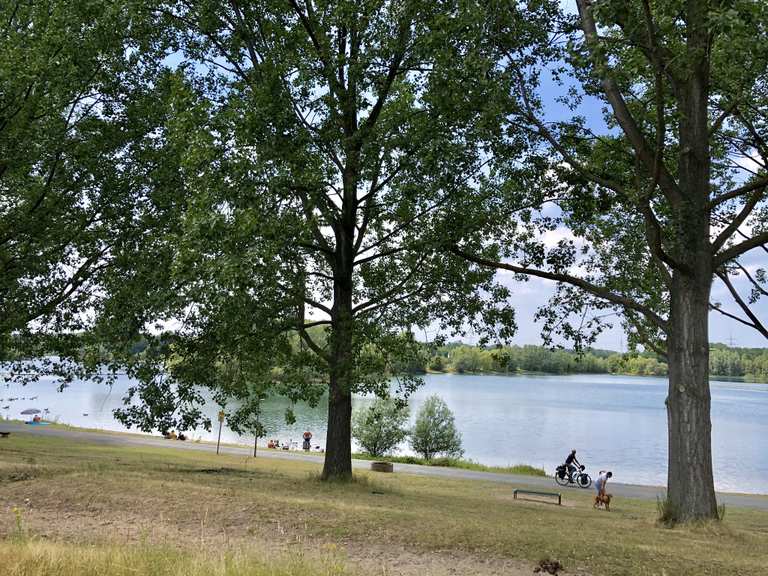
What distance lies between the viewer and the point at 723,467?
36281 mm

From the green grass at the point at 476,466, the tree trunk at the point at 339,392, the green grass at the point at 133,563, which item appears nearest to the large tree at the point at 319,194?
the tree trunk at the point at 339,392

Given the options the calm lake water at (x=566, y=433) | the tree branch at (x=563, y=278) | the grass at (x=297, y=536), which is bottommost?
the calm lake water at (x=566, y=433)

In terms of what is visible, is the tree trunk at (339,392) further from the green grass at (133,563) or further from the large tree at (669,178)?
the green grass at (133,563)

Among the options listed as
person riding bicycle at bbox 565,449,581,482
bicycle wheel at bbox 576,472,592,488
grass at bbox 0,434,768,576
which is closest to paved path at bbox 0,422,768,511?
person riding bicycle at bbox 565,449,581,482

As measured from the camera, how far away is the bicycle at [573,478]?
24172mm

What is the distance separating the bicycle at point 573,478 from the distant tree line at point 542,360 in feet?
13.6

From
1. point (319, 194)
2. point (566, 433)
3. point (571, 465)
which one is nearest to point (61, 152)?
point (319, 194)

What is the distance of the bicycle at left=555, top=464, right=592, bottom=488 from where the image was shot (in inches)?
952

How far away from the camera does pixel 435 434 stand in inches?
1646

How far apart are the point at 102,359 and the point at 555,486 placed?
1622 centimetres

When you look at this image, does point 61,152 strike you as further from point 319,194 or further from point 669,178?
point 669,178

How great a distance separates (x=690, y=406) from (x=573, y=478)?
1436 centimetres

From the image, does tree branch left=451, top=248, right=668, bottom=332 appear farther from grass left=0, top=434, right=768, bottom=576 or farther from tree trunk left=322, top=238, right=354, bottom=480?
grass left=0, top=434, right=768, bottom=576

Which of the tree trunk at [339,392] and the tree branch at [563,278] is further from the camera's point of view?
the tree trunk at [339,392]
